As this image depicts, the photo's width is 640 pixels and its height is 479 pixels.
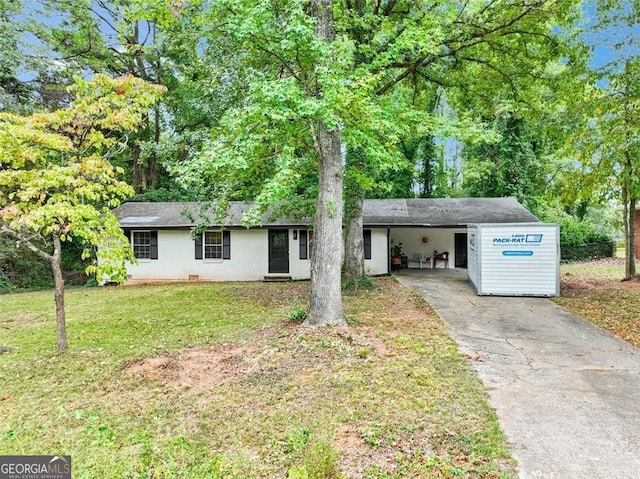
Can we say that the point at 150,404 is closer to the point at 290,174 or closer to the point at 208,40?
the point at 290,174

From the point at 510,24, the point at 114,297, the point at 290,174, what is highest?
the point at 510,24

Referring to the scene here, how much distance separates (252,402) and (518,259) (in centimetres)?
880

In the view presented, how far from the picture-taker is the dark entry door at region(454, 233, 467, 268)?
62.0 ft

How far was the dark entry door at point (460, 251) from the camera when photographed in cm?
1889

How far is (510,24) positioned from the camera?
29.9 ft

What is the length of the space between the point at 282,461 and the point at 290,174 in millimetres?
4138

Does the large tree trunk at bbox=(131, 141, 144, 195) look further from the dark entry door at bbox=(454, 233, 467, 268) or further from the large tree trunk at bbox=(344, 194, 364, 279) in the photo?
the dark entry door at bbox=(454, 233, 467, 268)

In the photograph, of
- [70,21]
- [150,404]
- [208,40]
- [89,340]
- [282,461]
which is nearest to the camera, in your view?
[282,461]

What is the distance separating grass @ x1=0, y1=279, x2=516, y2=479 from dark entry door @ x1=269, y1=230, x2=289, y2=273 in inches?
307

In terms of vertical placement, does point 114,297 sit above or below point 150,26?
below

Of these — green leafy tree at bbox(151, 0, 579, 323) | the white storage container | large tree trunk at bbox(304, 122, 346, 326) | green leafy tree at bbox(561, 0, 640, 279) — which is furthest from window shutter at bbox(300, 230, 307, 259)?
green leafy tree at bbox(561, 0, 640, 279)

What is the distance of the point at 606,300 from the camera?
9984mm

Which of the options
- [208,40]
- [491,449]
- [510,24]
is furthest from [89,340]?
[510,24]

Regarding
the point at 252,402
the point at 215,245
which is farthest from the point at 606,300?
the point at 215,245
